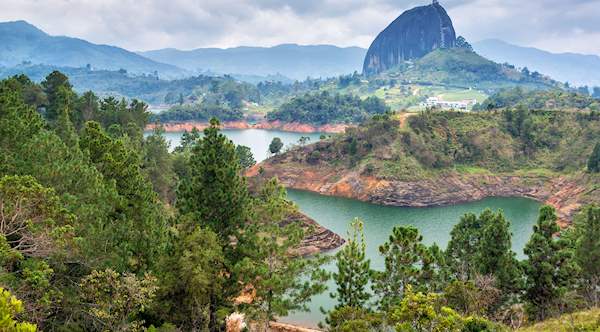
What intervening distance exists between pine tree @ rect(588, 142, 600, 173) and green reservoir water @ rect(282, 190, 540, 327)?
833 cm

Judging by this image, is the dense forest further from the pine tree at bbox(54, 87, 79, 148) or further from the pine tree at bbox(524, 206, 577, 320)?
the pine tree at bbox(54, 87, 79, 148)

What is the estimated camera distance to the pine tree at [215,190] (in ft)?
80.2

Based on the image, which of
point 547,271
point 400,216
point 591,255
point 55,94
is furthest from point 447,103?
point 547,271

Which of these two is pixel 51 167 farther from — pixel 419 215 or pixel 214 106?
pixel 214 106

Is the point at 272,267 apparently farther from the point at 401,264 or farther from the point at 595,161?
the point at 595,161

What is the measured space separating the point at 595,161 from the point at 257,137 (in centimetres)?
9030

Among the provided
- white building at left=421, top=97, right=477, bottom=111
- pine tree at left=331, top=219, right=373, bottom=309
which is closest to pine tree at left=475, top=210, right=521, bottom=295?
pine tree at left=331, top=219, right=373, bottom=309

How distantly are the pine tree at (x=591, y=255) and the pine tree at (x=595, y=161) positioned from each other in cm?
4528

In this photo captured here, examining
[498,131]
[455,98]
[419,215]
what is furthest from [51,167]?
[455,98]

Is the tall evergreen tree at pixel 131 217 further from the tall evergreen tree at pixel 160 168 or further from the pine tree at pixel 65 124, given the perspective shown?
the tall evergreen tree at pixel 160 168

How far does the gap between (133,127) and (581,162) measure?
61562 millimetres

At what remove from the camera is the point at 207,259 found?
2108cm

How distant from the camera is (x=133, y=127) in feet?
183

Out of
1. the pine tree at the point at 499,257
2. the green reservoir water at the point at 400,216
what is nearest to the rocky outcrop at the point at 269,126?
the green reservoir water at the point at 400,216
